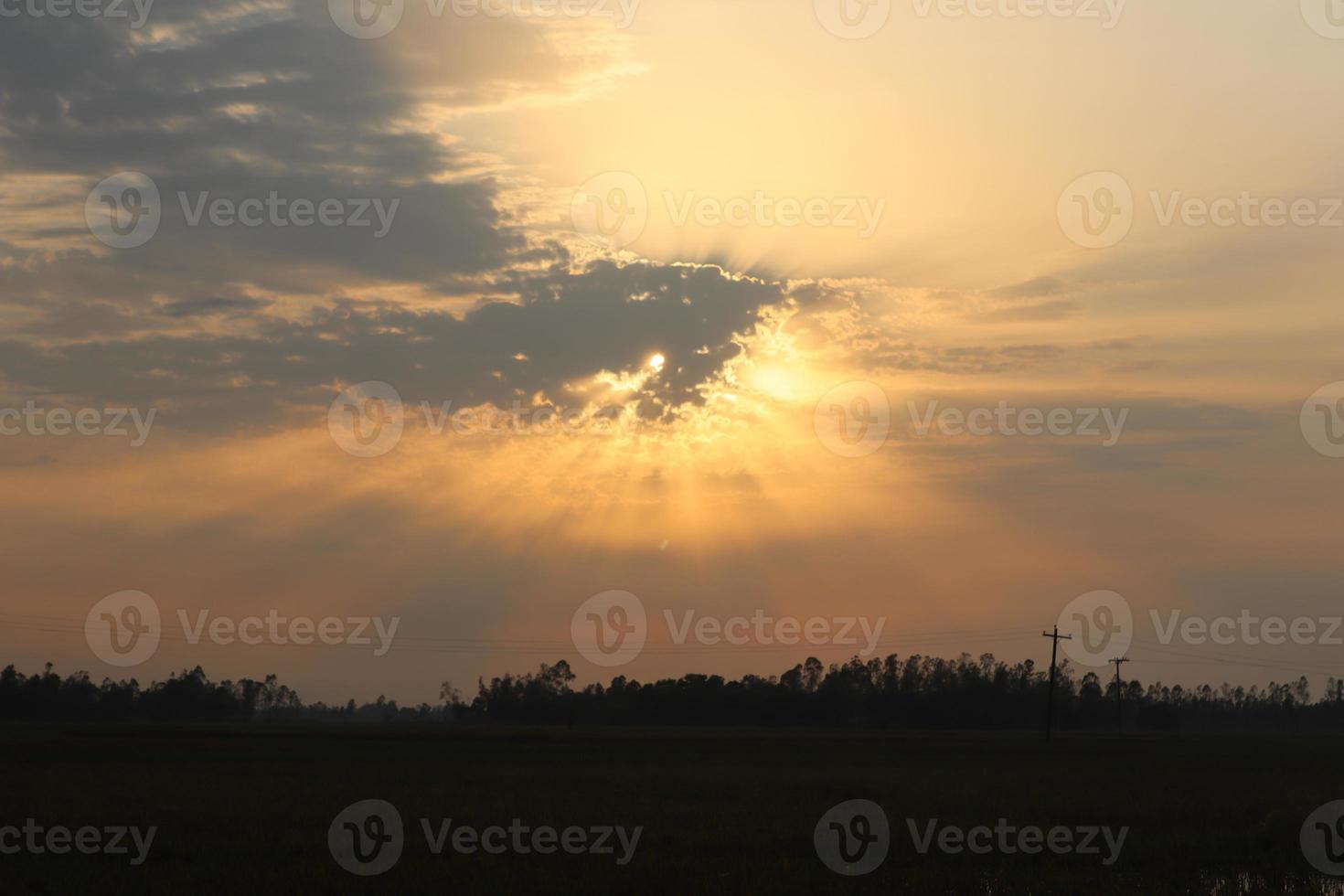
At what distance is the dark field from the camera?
78.9 ft

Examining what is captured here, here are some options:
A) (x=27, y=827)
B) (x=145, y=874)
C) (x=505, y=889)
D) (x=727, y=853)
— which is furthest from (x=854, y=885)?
(x=27, y=827)

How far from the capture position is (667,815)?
35594mm

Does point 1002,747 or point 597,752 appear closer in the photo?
point 597,752

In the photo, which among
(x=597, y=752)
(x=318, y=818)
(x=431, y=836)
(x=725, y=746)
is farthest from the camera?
(x=725, y=746)

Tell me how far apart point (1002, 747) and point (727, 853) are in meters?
73.4

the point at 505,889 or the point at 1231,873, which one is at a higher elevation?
the point at 1231,873

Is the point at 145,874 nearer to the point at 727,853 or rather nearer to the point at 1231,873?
the point at 727,853

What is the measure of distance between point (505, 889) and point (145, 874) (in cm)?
Answer: 760

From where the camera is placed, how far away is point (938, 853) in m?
27.9

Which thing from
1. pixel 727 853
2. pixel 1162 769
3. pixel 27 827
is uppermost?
pixel 1162 769

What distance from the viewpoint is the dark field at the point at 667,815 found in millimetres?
24062

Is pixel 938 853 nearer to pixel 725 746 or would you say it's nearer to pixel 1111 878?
pixel 1111 878

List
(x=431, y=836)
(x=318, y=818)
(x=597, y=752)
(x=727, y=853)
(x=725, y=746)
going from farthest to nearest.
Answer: (x=725, y=746), (x=597, y=752), (x=318, y=818), (x=431, y=836), (x=727, y=853)

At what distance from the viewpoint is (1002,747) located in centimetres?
9494
